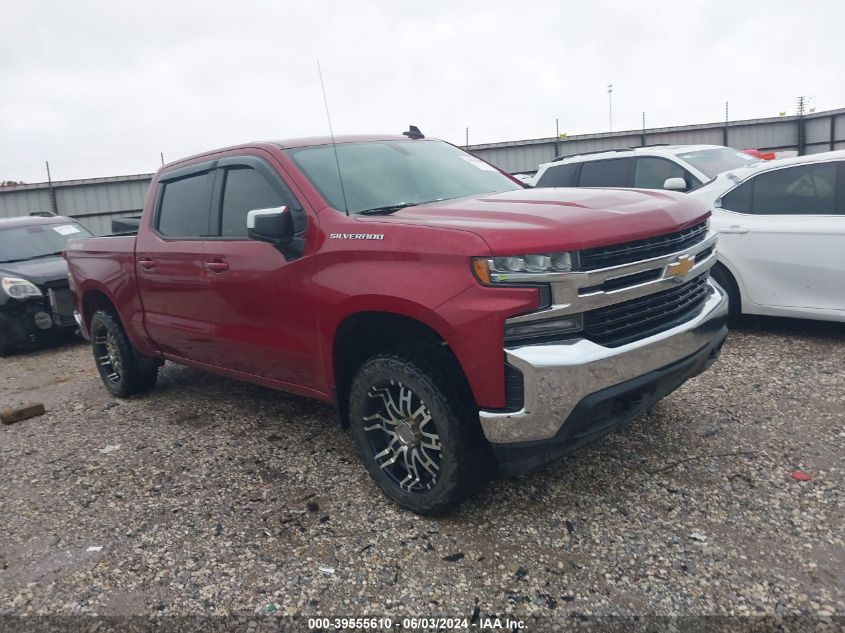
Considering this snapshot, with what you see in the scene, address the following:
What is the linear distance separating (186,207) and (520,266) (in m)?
2.79

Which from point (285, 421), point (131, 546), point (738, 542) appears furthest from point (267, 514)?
point (738, 542)

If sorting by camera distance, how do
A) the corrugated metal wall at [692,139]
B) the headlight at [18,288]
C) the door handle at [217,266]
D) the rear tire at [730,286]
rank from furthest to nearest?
the corrugated metal wall at [692,139]
the headlight at [18,288]
the rear tire at [730,286]
the door handle at [217,266]

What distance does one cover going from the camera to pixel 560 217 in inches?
117

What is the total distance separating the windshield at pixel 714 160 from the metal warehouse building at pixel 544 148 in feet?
58.3

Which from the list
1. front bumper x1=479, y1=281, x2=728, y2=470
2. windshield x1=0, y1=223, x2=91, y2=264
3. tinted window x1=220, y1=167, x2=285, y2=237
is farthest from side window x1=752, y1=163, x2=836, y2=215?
windshield x1=0, y1=223, x2=91, y2=264

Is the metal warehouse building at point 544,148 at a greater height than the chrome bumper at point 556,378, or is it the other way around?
the metal warehouse building at point 544,148

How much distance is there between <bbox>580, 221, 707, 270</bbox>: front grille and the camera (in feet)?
9.35

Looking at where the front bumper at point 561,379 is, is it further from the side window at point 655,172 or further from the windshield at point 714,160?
the side window at point 655,172

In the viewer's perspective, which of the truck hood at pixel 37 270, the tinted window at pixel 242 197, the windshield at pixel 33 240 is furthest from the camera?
the windshield at pixel 33 240

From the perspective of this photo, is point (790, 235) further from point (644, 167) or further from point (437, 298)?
point (437, 298)

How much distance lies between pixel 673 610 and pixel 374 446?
1.54 meters

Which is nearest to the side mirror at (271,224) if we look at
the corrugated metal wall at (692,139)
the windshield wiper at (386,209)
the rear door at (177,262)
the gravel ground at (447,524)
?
the windshield wiper at (386,209)

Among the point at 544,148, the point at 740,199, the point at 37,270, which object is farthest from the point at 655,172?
the point at 544,148

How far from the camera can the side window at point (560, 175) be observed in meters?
8.03
